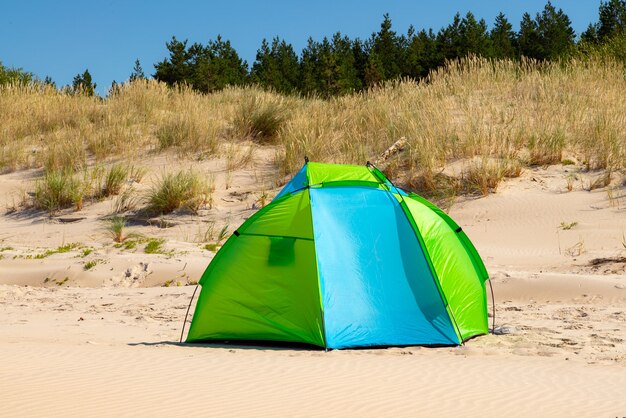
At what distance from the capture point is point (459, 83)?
57.2 ft

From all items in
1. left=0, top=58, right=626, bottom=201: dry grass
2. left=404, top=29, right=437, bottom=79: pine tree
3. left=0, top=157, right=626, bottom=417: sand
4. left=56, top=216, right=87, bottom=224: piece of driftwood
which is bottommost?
left=0, top=157, right=626, bottom=417: sand

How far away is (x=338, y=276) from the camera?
664cm

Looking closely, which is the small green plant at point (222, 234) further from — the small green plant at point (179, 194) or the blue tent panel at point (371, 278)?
the blue tent panel at point (371, 278)

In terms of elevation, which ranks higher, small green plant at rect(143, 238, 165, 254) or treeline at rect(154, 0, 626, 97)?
treeline at rect(154, 0, 626, 97)

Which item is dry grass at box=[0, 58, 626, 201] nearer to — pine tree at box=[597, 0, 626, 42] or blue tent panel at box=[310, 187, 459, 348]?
blue tent panel at box=[310, 187, 459, 348]

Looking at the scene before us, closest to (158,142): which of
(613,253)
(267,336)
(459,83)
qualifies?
(459,83)

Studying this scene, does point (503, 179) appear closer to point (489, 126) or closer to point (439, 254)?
point (489, 126)

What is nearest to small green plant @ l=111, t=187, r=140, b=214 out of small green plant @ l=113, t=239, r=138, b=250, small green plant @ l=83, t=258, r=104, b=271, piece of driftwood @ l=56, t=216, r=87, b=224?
piece of driftwood @ l=56, t=216, r=87, b=224

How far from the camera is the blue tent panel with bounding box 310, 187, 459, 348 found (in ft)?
21.6

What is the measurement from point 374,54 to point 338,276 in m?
38.5

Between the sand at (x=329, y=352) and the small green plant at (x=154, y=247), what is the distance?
7.6 inches

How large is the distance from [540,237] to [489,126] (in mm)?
3907

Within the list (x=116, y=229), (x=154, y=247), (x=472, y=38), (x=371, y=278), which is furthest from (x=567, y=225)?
(x=472, y=38)

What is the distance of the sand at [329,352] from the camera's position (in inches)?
181
